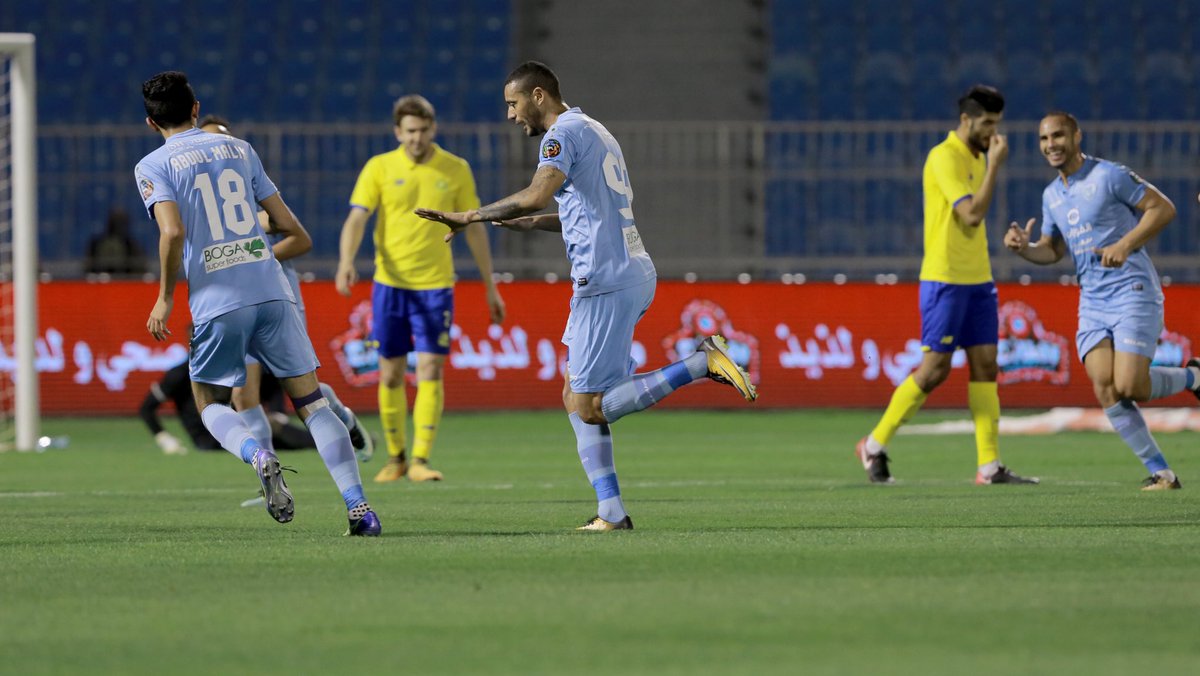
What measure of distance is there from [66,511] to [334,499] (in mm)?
1407

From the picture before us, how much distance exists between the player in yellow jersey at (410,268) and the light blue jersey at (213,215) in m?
3.76

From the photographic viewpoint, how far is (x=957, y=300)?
9977 mm

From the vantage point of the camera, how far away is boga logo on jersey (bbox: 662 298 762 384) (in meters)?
17.1

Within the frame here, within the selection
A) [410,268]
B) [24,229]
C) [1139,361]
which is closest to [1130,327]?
[1139,361]

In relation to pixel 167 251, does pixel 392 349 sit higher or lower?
lower

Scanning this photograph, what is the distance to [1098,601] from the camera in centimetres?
493

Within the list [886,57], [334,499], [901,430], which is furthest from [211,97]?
[334,499]

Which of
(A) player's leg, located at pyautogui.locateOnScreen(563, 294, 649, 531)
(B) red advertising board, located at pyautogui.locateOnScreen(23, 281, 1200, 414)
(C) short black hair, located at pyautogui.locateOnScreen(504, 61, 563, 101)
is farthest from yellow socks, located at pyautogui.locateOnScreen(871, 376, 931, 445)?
(B) red advertising board, located at pyautogui.locateOnScreen(23, 281, 1200, 414)

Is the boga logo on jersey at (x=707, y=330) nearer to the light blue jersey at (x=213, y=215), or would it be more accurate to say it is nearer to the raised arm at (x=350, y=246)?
the raised arm at (x=350, y=246)

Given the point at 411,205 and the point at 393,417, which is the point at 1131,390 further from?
the point at 411,205

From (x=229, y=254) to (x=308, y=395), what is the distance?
666 mm

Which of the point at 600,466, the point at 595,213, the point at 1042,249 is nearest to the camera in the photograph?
the point at 595,213

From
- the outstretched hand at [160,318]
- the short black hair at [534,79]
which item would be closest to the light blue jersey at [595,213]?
the short black hair at [534,79]

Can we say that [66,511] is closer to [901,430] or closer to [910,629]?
[910,629]
